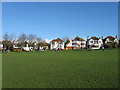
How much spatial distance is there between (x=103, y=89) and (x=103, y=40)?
99828 millimetres

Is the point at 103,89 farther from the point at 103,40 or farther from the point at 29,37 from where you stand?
the point at 103,40

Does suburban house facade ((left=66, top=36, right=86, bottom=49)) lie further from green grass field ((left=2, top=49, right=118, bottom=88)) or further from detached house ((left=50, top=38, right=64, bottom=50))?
green grass field ((left=2, top=49, right=118, bottom=88))

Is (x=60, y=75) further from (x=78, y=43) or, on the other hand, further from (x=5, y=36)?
(x=78, y=43)

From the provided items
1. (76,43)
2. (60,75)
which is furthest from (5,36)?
(60,75)

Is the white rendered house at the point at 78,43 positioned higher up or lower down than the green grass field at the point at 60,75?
higher up

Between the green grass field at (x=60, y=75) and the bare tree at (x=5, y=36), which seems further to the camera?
the bare tree at (x=5, y=36)

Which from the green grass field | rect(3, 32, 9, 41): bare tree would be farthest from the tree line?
the green grass field

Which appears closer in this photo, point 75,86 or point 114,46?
point 75,86

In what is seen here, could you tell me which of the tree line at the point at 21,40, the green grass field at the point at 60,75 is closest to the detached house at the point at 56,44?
the tree line at the point at 21,40

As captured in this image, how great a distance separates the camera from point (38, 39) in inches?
3728

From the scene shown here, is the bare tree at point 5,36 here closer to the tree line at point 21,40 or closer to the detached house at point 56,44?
the tree line at point 21,40

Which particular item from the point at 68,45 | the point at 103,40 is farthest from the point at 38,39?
the point at 103,40

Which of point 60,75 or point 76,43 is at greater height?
point 76,43

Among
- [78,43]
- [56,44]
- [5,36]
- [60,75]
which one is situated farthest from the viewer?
[56,44]
